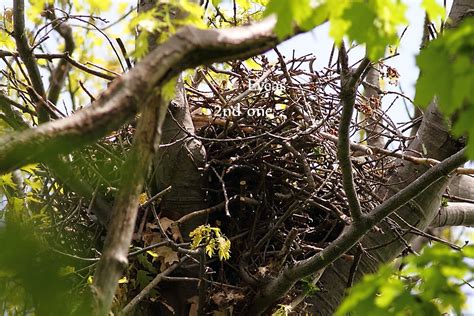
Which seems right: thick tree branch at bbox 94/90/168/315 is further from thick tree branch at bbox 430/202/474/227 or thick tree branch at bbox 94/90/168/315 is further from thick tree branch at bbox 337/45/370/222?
thick tree branch at bbox 430/202/474/227

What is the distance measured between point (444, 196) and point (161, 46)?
2.18 meters

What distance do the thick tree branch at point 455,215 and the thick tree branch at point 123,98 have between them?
2196 mm

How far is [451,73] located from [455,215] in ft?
6.84

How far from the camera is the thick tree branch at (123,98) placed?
1253 mm

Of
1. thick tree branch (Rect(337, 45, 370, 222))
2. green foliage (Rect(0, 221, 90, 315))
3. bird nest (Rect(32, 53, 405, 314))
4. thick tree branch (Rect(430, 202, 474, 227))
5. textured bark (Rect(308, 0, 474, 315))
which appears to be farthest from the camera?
thick tree branch (Rect(430, 202, 474, 227))

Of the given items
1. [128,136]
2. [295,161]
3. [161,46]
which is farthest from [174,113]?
[161,46]

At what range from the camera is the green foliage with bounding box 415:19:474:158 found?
4.50ft

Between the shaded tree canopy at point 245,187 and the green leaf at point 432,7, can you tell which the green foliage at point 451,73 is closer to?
the green leaf at point 432,7

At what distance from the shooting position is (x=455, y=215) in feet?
11.0

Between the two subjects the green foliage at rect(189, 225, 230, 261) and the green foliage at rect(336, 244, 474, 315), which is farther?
the green foliage at rect(189, 225, 230, 261)

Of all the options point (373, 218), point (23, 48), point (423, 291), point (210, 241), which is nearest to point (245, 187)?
point (210, 241)

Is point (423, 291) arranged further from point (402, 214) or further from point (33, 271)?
point (402, 214)

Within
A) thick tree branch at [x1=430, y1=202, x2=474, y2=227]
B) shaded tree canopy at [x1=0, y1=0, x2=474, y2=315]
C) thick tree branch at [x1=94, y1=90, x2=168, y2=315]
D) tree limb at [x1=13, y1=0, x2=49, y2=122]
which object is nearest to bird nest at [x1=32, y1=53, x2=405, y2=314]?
shaded tree canopy at [x1=0, y1=0, x2=474, y2=315]

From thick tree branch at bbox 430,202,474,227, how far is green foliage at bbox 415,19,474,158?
1.86 m
